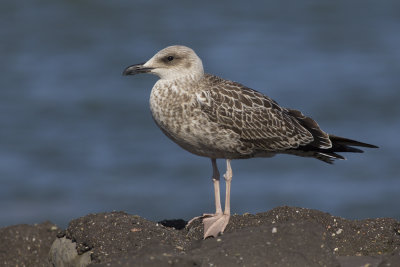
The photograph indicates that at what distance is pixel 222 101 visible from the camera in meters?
9.20

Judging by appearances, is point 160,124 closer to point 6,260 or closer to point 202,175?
point 6,260

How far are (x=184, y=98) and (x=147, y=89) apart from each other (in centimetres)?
1553

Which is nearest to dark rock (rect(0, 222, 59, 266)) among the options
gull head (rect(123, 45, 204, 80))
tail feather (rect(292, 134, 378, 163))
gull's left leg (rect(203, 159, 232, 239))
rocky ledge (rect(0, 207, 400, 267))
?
rocky ledge (rect(0, 207, 400, 267))

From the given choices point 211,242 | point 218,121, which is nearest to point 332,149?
point 218,121

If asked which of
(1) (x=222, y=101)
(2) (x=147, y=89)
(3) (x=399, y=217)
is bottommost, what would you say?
(3) (x=399, y=217)

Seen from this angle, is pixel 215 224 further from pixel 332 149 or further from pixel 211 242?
pixel 332 149

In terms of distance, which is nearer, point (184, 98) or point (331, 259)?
point (331, 259)

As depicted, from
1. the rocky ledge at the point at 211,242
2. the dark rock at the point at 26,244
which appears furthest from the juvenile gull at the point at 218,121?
the dark rock at the point at 26,244

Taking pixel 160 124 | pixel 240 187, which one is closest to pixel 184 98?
pixel 160 124

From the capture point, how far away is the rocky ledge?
279 inches

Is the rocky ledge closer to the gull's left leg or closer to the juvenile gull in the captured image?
the gull's left leg

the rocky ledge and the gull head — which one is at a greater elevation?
the gull head

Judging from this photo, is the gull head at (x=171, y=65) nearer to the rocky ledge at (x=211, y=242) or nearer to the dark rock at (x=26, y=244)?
the rocky ledge at (x=211, y=242)

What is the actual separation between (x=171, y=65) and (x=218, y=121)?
85cm
